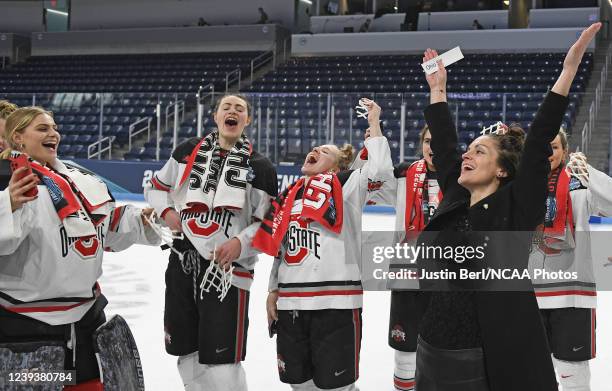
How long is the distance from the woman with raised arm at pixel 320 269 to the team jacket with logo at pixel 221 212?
0.24 ft

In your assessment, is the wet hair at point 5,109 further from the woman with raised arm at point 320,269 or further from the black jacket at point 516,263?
the black jacket at point 516,263

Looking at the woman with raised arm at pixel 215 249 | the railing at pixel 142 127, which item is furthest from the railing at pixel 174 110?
the woman with raised arm at pixel 215 249

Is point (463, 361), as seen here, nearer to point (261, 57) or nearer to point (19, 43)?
point (261, 57)

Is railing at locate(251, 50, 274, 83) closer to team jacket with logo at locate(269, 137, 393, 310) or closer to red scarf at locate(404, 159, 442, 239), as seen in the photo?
red scarf at locate(404, 159, 442, 239)

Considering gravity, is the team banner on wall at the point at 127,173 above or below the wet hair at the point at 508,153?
below

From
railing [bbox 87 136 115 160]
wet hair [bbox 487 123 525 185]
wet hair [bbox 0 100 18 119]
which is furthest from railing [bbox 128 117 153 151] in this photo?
wet hair [bbox 487 123 525 185]

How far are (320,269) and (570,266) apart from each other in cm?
113

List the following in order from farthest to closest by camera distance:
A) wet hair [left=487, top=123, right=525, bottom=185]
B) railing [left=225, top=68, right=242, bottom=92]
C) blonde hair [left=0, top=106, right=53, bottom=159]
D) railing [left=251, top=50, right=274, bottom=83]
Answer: railing [left=251, top=50, right=274, bottom=83] → railing [left=225, top=68, right=242, bottom=92] → blonde hair [left=0, top=106, right=53, bottom=159] → wet hair [left=487, top=123, right=525, bottom=185]

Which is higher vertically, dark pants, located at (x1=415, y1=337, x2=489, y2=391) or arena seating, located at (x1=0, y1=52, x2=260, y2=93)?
arena seating, located at (x1=0, y1=52, x2=260, y2=93)


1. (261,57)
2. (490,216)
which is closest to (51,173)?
(490,216)

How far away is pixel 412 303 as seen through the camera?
333 centimetres

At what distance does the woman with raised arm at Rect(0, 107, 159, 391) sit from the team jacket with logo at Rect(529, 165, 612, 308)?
183cm

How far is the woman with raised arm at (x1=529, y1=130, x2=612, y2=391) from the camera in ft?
10.0

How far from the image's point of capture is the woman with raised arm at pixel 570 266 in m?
3.06
